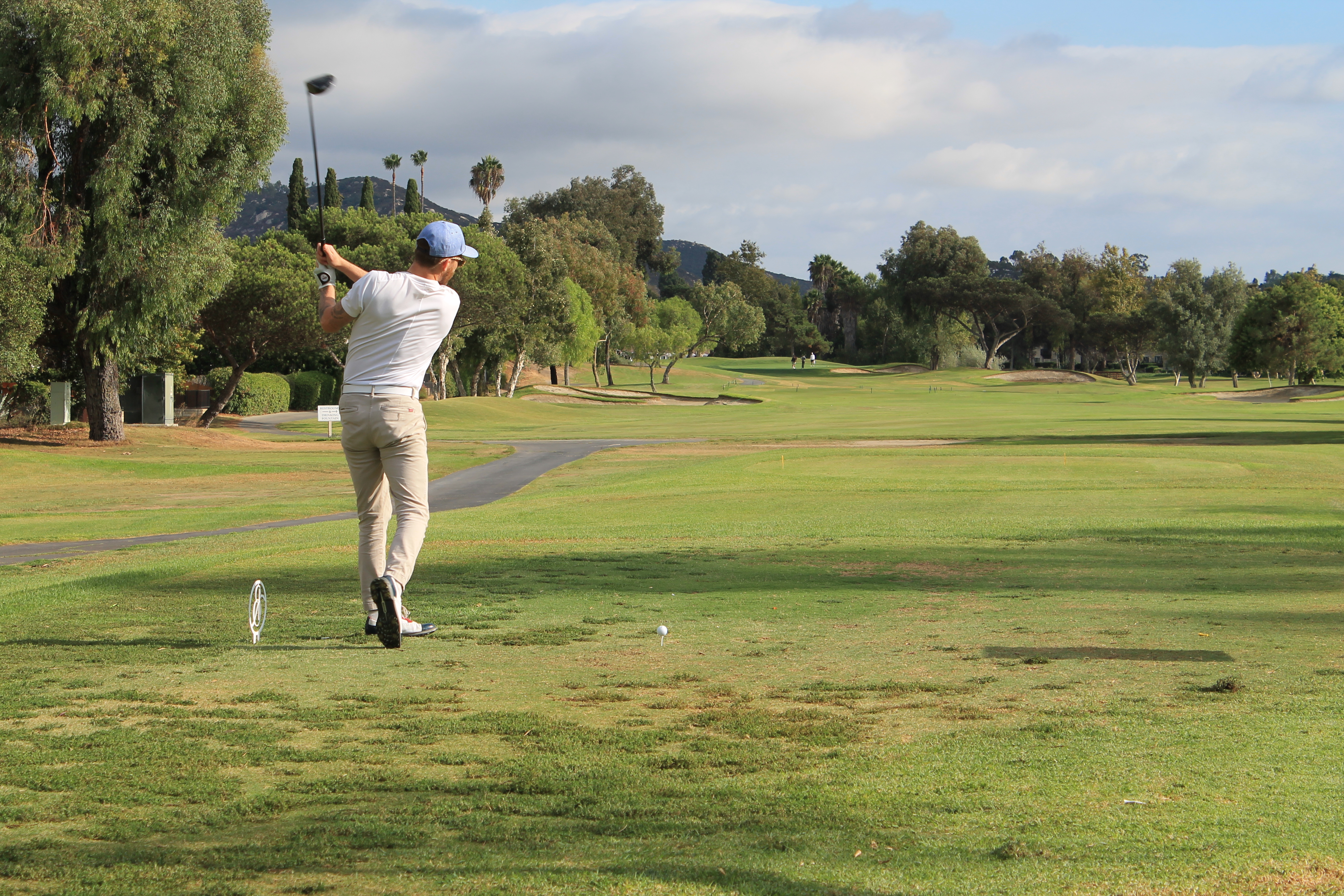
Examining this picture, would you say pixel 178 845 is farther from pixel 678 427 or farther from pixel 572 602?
pixel 678 427

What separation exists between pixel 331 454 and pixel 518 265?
4058 cm

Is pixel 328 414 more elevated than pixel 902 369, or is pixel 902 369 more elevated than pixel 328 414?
Answer: pixel 902 369

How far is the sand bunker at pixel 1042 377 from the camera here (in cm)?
12738

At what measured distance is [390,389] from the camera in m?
8.06

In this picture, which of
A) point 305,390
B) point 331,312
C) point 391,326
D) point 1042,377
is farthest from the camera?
point 1042,377

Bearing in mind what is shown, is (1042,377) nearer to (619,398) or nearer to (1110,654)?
(619,398)

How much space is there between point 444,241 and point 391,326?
0.74 m

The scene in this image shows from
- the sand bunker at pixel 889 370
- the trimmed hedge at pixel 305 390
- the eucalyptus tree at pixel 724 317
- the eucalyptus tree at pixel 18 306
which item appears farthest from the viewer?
the sand bunker at pixel 889 370

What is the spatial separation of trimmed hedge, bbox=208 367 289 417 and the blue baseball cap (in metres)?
67.1

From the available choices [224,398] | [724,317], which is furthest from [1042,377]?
[224,398]

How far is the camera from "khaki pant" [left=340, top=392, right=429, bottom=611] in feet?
26.3

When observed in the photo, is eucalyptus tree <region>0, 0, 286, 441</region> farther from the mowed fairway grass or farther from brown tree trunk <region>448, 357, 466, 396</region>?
brown tree trunk <region>448, 357, 466, 396</region>

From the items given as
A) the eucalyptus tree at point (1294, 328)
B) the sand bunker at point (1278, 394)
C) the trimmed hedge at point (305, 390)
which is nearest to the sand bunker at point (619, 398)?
the trimmed hedge at point (305, 390)

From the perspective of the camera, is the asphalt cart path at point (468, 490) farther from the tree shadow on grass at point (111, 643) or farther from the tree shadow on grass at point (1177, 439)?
the tree shadow on grass at point (1177, 439)
